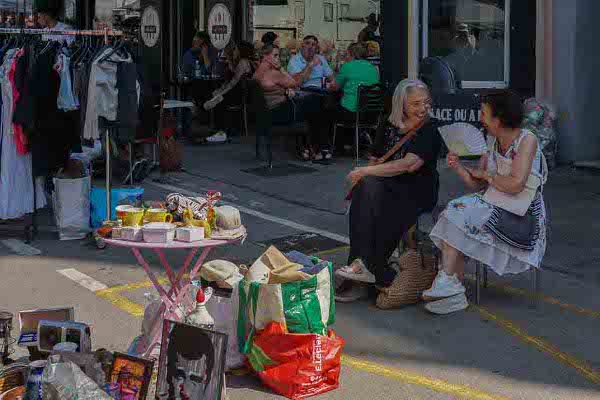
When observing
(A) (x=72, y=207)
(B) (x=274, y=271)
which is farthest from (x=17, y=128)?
(B) (x=274, y=271)

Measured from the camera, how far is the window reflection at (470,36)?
38.4ft

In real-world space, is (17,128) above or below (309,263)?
above

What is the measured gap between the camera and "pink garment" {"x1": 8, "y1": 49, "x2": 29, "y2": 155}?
7867 millimetres

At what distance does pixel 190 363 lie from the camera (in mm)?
4305

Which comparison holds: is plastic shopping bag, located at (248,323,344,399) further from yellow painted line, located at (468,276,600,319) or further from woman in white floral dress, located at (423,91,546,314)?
yellow painted line, located at (468,276,600,319)

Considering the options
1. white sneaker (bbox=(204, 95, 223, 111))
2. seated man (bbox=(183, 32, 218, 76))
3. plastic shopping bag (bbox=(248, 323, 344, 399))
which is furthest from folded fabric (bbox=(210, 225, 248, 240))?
seated man (bbox=(183, 32, 218, 76))

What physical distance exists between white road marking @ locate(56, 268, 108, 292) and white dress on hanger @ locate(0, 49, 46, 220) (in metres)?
1.29

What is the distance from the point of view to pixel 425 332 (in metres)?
5.71

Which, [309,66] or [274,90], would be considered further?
[309,66]

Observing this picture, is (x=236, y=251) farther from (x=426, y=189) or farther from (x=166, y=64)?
(x=166, y=64)

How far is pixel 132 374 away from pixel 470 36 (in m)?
8.50

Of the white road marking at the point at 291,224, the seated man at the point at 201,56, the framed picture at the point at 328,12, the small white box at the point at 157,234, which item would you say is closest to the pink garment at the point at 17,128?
the white road marking at the point at 291,224

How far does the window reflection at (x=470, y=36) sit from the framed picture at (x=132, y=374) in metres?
8.04

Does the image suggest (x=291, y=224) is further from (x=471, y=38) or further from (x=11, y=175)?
(x=471, y=38)
